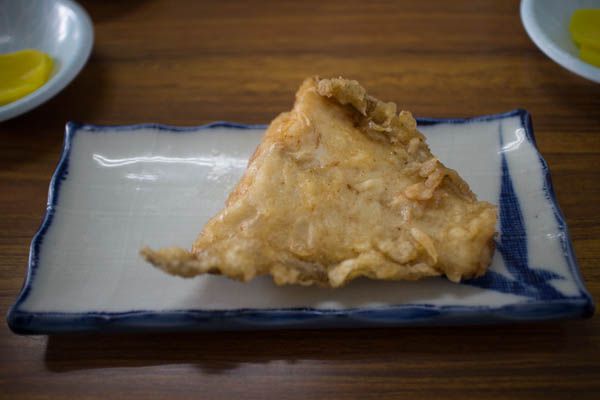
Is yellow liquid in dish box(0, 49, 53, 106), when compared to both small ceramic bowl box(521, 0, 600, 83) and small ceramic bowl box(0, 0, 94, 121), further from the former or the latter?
small ceramic bowl box(521, 0, 600, 83)

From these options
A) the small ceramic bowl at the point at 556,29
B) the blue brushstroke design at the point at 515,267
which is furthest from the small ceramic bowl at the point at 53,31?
the small ceramic bowl at the point at 556,29

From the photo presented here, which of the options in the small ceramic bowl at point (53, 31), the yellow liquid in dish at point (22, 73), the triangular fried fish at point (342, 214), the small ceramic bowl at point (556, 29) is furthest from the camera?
the small ceramic bowl at point (53, 31)

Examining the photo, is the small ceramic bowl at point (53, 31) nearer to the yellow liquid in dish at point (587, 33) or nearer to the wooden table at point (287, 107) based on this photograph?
the wooden table at point (287, 107)

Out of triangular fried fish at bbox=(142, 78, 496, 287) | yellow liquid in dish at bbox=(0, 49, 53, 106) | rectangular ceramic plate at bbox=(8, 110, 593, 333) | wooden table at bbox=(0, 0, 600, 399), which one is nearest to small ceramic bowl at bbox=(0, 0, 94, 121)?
yellow liquid in dish at bbox=(0, 49, 53, 106)

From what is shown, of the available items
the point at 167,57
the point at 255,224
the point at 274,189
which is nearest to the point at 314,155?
the point at 274,189

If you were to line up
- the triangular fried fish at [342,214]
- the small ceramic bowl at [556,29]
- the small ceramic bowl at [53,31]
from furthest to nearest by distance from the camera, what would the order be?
1. the small ceramic bowl at [53,31]
2. the small ceramic bowl at [556,29]
3. the triangular fried fish at [342,214]

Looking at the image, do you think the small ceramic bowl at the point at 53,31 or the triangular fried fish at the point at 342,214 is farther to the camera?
the small ceramic bowl at the point at 53,31

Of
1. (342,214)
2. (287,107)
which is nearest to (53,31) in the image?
(287,107)
